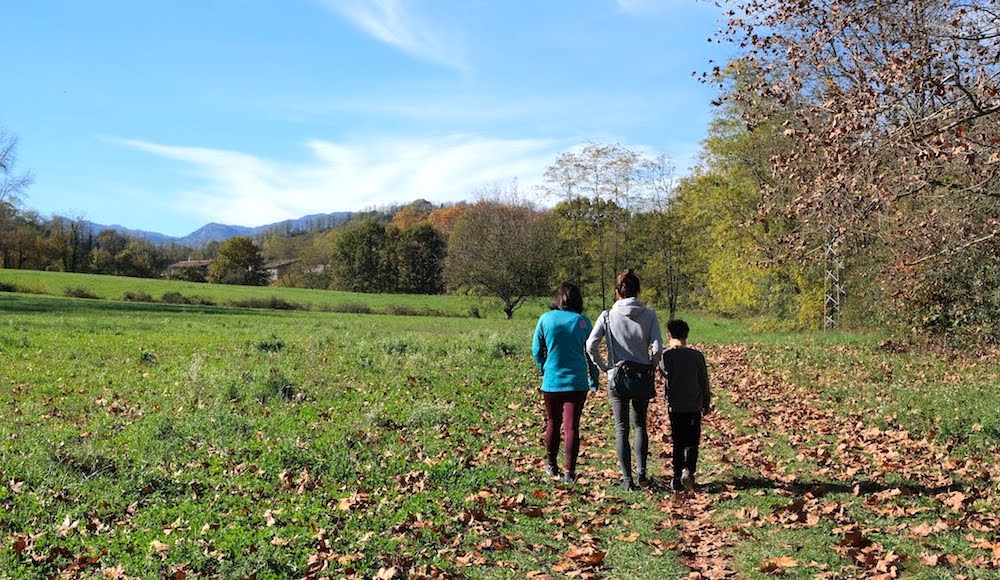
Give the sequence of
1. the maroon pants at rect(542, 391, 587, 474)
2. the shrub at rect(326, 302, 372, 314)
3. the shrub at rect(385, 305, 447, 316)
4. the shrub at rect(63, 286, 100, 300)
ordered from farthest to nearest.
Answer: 1. the shrub at rect(385, 305, 447, 316)
2. the shrub at rect(326, 302, 372, 314)
3. the shrub at rect(63, 286, 100, 300)
4. the maroon pants at rect(542, 391, 587, 474)

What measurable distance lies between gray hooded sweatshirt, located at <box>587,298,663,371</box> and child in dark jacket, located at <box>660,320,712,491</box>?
0.97 feet

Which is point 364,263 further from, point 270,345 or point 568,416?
point 568,416

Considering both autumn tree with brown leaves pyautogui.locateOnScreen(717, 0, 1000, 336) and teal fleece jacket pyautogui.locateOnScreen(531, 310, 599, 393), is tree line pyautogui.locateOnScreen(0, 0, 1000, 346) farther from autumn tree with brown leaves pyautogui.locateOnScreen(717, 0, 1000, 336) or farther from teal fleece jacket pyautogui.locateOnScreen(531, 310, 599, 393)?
teal fleece jacket pyautogui.locateOnScreen(531, 310, 599, 393)

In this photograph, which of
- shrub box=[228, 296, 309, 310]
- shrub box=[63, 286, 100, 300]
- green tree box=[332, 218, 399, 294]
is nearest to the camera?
shrub box=[63, 286, 100, 300]

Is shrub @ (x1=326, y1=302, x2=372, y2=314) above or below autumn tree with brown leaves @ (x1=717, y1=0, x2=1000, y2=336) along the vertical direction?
below

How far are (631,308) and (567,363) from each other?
935 mm

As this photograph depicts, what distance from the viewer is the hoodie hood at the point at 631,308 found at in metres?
7.95

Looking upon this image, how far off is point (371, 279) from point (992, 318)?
6878 cm

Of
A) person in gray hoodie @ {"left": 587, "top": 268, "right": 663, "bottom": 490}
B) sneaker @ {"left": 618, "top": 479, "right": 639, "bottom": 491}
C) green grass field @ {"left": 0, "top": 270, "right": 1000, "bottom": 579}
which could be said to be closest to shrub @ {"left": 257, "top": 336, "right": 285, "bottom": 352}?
green grass field @ {"left": 0, "top": 270, "right": 1000, "bottom": 579}

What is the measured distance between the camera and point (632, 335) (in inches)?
313

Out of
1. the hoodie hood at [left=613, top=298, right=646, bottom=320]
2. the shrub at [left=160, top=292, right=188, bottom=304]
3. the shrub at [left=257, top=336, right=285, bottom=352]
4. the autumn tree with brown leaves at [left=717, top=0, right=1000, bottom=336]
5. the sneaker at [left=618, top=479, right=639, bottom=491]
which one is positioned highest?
the autumn tree with brown leaves at [left=717, top=0, right=1000, bottom=336]

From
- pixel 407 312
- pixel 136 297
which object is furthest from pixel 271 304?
pixel 407 312

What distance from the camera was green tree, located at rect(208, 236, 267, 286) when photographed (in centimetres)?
9012

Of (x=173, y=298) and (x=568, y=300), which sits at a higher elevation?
(x=568, y=300)
